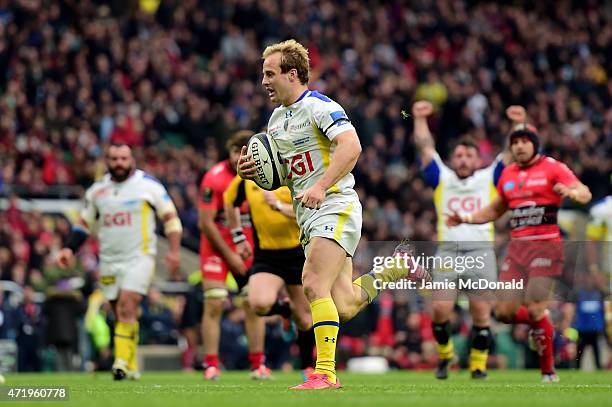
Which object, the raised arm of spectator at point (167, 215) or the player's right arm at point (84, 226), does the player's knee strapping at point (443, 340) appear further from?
the player's right arm at point (84, 226)


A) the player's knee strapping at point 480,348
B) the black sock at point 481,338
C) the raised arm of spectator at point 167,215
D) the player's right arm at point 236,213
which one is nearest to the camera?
A: the player's right arm at point 236,213

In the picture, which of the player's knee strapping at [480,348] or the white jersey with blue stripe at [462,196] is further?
the white jersey with blue stripe at [462,196]

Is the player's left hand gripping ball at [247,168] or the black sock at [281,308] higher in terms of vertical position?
the player's left hand gripping ball at [247,168]

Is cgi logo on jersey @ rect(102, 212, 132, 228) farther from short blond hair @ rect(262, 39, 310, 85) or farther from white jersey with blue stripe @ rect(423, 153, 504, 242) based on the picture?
short blond hair @ rect(262, 39, 310, 85)

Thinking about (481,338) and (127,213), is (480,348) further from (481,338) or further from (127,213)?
(127,213)

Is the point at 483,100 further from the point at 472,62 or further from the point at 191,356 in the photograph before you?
the point at 191,356

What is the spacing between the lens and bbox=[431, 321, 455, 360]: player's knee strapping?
46.5 feet

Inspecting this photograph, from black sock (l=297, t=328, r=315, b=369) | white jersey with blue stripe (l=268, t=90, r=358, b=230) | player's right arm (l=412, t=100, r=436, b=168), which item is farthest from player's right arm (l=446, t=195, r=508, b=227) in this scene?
white jersey with blue stripe (l=268, t=90, r=358, b=230)

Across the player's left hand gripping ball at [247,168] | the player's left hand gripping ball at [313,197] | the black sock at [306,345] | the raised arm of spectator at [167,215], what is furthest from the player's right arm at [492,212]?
the player's left hand gripping ball at [313,197]

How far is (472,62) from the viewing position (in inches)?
1224

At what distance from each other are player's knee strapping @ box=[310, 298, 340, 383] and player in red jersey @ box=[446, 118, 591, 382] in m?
3.33

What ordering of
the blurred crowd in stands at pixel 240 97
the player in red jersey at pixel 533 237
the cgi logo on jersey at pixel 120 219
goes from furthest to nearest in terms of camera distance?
the blurred crowd in stands at pixel 240 97 < the cgi logo on jersey at pixel 120 219 < the player in red jersey at pixel 533 237

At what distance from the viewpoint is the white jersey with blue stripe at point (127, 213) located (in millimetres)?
14125

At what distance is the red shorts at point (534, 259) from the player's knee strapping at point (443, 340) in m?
1.86
